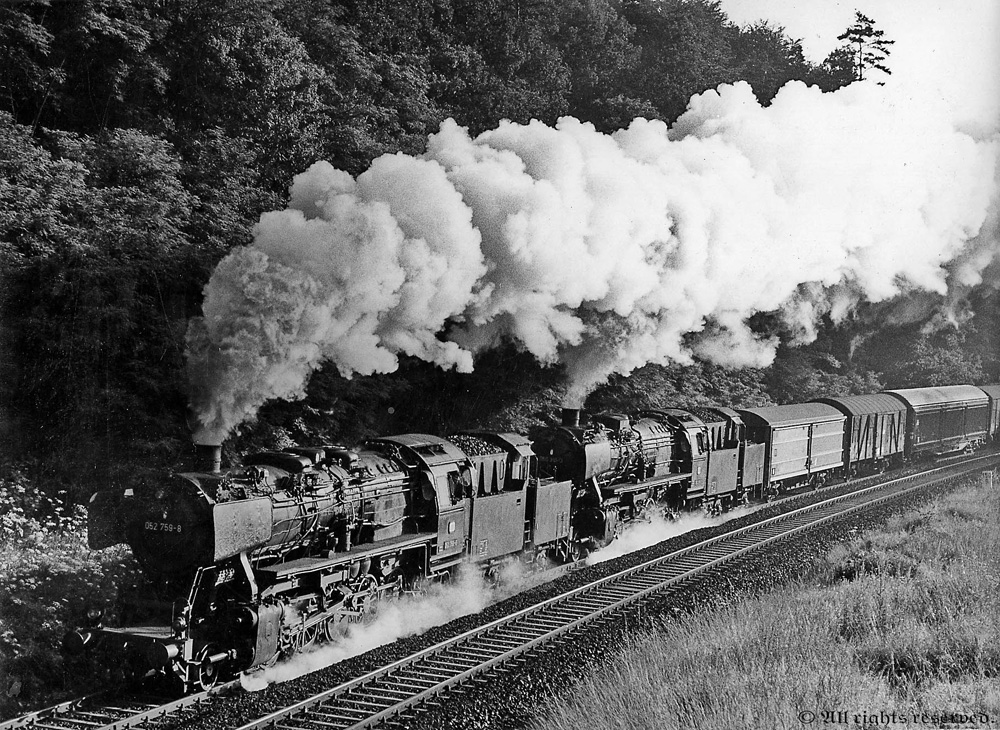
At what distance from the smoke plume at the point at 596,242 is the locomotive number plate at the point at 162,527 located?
149cm

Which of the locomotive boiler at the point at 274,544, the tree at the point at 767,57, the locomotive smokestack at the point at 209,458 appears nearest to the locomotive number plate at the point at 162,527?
the locomotive boiler at the point at 274,544

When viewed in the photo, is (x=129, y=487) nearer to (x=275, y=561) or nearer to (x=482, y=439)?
(x=275, y=561)

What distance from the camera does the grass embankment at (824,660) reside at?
7.65 meters

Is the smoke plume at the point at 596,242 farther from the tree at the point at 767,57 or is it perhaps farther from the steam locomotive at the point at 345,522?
the tree at the point at 767,57

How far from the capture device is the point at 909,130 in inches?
1051

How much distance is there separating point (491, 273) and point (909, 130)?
53.3 ft

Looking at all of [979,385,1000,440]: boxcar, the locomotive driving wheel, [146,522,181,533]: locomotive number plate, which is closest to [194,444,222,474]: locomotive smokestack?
[146,522,181,533]: locomotive number plate

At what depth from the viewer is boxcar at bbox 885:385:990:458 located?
99.8 feet

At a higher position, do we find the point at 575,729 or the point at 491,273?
the point at 491,273

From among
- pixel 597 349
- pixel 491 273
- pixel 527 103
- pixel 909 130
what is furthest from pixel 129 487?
pixel 909 130

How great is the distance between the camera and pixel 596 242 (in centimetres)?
1770

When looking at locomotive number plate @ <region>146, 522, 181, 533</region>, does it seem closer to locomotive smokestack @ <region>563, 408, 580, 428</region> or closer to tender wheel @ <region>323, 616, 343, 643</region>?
tender wheel @ <region>323, 616, 343, 643</region>

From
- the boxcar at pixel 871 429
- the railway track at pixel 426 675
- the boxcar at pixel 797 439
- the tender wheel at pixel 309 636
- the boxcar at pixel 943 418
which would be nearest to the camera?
the railway track at pixel 426 675

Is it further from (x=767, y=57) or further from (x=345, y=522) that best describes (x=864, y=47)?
(x=345, y=522)
